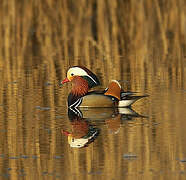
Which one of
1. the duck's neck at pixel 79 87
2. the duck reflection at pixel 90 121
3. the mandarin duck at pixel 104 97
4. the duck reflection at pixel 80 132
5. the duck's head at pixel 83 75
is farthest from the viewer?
the duck's head at pixel 83 75

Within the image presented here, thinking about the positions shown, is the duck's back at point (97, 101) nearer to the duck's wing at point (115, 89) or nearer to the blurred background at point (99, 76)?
the duck's wing at point (115, 89)

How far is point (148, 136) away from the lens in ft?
25.0

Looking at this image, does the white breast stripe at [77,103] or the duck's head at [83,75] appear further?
the duck's head at [83,75]

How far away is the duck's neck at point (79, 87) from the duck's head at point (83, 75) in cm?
3

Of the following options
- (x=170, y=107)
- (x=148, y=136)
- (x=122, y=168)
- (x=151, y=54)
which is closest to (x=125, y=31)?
(x=151, y=54)

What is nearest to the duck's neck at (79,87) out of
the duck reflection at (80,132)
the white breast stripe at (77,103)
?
the white breast stripe at (77,103)

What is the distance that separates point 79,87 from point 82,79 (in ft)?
0.57

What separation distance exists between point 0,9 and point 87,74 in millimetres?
7553

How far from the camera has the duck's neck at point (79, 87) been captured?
1000 centimetres

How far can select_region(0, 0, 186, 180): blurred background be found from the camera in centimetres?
668

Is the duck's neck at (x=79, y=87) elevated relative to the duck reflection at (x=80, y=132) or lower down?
elevated

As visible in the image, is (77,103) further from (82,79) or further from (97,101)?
(82,79)

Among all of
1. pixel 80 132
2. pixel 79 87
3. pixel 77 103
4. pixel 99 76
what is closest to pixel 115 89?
pixel 77 103

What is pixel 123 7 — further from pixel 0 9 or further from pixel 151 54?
pixel 151 54
